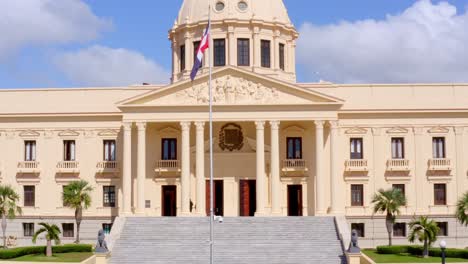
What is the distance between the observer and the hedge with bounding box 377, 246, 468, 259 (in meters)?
50.2

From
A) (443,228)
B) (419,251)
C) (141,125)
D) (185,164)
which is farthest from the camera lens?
(443,228)

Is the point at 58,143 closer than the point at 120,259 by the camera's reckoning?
No

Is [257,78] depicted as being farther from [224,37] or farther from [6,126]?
[6,126]

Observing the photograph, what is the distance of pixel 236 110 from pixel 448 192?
1717 cm

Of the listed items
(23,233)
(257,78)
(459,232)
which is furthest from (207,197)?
(459,232)

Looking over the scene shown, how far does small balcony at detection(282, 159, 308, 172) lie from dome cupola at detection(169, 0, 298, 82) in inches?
341

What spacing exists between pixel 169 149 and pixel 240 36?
12.1m

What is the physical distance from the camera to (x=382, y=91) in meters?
65.4

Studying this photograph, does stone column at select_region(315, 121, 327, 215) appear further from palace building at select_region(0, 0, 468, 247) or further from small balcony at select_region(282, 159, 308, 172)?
small balcony at select_region(282, 159, 308, 172)

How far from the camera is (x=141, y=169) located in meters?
61.4

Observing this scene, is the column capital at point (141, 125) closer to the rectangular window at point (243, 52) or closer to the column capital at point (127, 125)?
the column capital at point (127, 125)

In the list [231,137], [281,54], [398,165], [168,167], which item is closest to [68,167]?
[168,167]

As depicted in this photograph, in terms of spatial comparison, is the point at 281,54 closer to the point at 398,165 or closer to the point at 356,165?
the point at 356,165

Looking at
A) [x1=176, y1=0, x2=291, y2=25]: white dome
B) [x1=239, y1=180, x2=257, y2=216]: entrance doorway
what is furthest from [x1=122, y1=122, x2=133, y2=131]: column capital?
[x1=176, y1=0, x2=291, y2=25]: white dome
